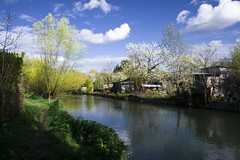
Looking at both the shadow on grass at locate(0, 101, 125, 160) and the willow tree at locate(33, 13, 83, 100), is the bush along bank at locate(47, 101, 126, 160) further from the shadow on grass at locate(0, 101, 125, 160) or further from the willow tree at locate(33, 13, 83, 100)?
the willow tree at locate(33, 13, 83, 100)

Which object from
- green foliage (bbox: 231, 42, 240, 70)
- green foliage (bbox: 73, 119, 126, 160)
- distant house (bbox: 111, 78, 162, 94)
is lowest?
green foliage (bbox: 73, 119, 126, 160)

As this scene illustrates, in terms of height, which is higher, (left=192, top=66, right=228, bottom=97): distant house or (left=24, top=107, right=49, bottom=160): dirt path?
(left=192, top=66, right=228, bottom=97): distant house

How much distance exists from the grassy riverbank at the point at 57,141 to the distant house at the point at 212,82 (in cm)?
3086

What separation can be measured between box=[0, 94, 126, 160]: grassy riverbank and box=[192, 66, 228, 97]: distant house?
30.9 m

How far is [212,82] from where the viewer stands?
42.6 meters

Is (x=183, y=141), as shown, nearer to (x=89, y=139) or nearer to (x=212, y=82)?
(x=89, y=139)

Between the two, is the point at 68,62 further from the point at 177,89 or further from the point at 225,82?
the point at 225,82

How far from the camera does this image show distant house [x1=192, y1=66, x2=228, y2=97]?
138 feet

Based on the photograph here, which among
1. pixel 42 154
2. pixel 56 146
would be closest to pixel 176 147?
pixel 56 146

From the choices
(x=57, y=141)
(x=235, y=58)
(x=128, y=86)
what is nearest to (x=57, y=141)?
(x=57, y=141)

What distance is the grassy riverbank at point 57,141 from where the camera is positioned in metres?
9.63

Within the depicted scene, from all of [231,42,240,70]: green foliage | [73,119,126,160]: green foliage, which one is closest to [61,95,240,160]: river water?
[73,119,126,160]: green foliage

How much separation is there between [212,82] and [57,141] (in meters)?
35.0

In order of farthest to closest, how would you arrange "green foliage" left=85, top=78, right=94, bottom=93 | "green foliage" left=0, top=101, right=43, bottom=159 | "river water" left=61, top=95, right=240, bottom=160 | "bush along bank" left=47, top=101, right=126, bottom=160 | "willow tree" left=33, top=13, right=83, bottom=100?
"green foliage" left=85, top=78, right=94, bottom=93, "willow tree" left=33, top=13, right=83, bottom=100, "river water" left=61, top=95, right=240, bottom=160, "bush along bank" left=47, top=101, right=126, bottom=160, "green foliage" left=0, top=101, right=43, bottom=159
